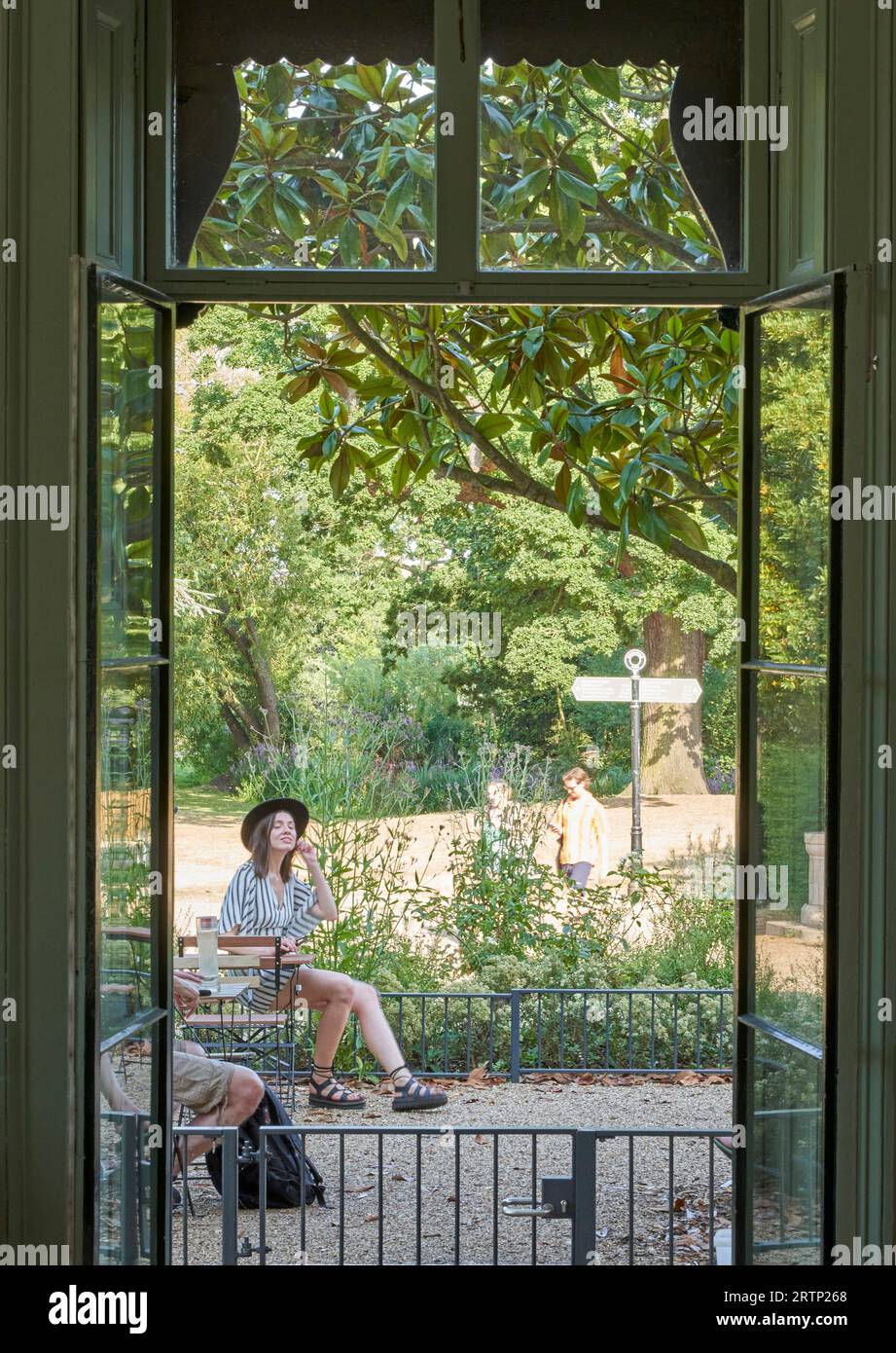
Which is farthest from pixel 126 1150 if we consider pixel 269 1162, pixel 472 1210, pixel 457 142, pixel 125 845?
pixel 472 1210

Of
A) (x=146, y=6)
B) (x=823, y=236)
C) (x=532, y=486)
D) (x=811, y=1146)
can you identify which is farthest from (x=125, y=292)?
(x=532, y=486)

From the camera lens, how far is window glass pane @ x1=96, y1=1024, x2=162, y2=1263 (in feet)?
7.79

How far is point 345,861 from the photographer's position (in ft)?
26.7

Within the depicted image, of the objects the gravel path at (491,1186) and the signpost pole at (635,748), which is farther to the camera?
the signpost pole at (635,748)

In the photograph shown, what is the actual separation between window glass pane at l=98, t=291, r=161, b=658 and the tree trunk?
908 cm

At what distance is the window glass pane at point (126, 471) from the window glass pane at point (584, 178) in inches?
26.7

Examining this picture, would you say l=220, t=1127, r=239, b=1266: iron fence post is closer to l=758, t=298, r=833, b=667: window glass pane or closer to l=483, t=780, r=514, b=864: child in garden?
l=758, t=298, r=833, b=667: window glass pane

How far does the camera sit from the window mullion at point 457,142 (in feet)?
8.52

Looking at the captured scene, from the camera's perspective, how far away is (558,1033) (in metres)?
7.30

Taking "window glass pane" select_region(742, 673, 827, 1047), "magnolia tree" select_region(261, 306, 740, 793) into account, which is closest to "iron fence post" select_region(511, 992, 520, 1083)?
"magnolia tree" select_region(261, 306, 740, 793)

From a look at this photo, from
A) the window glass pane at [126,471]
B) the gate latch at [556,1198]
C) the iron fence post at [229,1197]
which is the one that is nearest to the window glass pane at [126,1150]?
the window glass pane at [126,471]

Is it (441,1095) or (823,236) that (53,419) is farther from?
(441,1095)

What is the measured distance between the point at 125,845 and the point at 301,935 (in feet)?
15.0

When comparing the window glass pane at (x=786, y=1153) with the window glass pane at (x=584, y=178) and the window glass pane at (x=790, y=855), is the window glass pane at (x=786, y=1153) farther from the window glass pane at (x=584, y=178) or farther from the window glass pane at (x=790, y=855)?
the window glass pane at (x=584, y=178)
